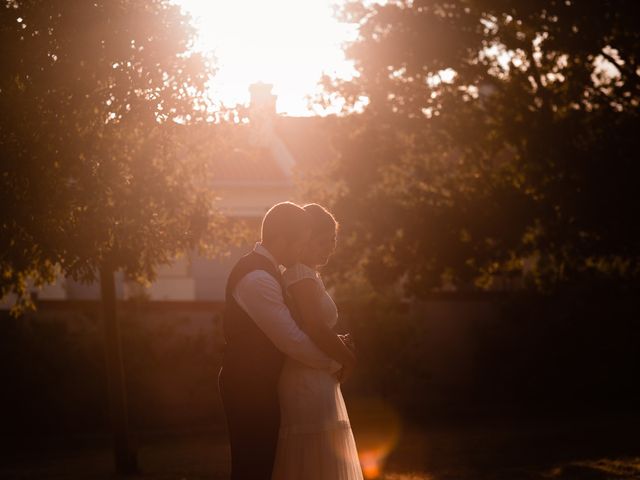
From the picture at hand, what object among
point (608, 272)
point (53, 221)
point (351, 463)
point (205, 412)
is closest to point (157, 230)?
point (53, 221)

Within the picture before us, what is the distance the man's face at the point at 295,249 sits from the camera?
6.63 m

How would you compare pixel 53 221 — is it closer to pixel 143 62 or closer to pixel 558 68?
pixel 143 62

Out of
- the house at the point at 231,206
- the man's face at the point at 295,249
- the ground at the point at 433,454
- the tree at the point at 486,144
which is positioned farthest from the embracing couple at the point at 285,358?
the house at the point at 231,206

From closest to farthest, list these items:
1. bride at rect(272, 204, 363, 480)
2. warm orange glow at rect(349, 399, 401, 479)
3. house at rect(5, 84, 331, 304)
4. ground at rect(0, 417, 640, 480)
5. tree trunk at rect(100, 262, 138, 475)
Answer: bride at rect(272, 204, 363, 480)
ground at rect(0, 417, 640, 480)
tree trunk at rect(100, 262, 138, 475)
warm orange glow at rect(349, 399, 401, 479)
house at rect(5, 84, 331, 304)

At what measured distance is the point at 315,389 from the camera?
6633mm

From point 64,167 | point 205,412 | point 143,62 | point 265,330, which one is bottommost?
point 205,412

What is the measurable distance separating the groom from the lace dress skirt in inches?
3.1

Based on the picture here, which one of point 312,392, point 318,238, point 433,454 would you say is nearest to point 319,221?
point 318,238

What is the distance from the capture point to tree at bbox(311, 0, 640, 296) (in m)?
18.3

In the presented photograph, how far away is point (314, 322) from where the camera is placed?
21.3 ft

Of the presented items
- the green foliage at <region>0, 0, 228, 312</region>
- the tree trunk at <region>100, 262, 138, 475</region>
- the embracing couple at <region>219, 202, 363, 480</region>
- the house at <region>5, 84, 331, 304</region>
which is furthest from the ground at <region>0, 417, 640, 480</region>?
the house at <region>5, 84, 331, 304</region>

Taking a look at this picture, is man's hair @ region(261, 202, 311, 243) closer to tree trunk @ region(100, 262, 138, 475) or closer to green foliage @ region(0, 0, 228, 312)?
green foliage @ region(0, 0, 228, 312)

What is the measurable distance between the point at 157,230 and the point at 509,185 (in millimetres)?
8860

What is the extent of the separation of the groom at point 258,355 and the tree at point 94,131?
592 cm
